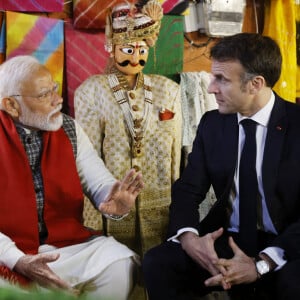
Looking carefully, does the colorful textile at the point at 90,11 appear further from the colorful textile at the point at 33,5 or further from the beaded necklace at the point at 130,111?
the beaded necklace at the point at 130,111

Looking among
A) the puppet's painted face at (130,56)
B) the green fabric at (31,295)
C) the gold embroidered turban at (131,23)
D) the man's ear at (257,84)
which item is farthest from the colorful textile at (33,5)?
the green fabric at (31,295)

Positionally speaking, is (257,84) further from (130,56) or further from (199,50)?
(199,50)

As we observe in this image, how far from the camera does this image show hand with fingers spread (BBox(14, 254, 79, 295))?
1.67 metres

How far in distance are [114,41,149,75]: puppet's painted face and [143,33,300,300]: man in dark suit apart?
2.71 ft

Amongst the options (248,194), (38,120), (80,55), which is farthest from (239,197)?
(80,55)

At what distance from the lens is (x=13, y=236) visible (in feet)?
6.27

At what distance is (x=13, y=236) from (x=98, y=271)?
1.16 feet

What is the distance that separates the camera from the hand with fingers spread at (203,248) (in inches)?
72.2

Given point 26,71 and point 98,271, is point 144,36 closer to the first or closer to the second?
point 26,71

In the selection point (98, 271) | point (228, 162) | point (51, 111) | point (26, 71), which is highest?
point (26, 71)

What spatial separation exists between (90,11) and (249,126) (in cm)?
143

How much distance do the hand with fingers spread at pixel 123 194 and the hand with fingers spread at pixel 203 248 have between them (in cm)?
27

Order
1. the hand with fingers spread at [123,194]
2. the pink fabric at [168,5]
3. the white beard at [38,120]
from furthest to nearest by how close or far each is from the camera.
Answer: the pink fabric at [168,5] < the white beard at [38,120] < the hand with fingers spread at [123,194]

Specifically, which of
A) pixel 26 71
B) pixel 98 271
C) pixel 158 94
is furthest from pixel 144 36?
pixel 98 271
